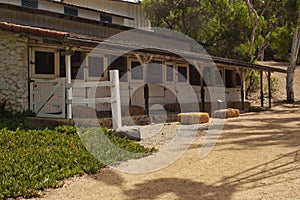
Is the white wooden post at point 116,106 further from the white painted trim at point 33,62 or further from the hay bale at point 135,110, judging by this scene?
the hay bale at point 135,110

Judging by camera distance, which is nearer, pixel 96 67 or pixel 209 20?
pixel 96 67

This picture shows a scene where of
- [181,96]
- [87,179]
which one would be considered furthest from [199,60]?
[87,179]

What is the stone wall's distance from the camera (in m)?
10.9

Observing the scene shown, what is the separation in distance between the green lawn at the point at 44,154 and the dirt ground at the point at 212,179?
34 centimetres

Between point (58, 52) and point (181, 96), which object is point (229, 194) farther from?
point (181, 96)

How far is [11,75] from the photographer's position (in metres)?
10.9

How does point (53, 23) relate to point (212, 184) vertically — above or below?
above

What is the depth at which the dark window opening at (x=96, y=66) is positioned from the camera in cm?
1368

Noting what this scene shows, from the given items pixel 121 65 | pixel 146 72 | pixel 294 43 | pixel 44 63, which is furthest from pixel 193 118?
pixel 294 43

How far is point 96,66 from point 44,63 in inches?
92.9

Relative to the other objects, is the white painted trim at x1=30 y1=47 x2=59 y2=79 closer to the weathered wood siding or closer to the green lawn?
the green lawn

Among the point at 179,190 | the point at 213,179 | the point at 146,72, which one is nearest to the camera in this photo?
the point at 179,190

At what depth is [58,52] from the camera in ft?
40.9

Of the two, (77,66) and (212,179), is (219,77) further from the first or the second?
(212,179)
